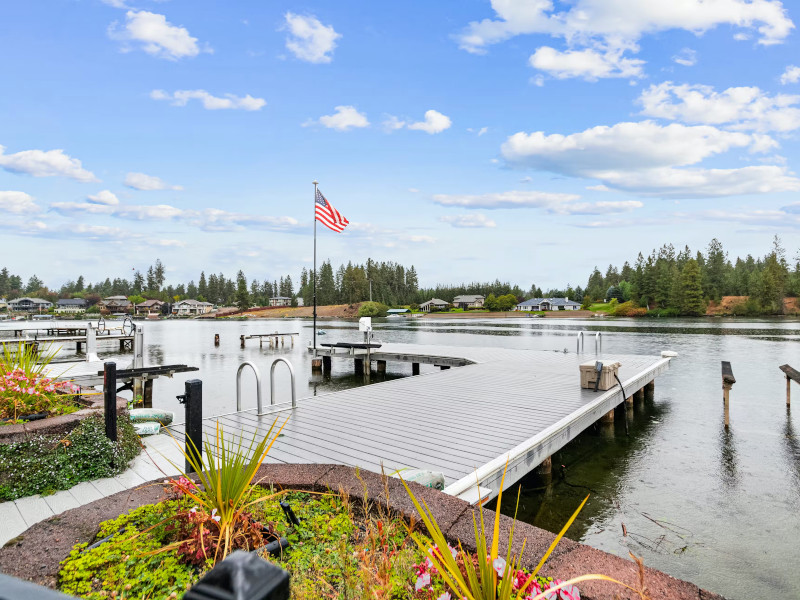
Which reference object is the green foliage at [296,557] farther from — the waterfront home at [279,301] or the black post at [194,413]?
the waterfront home at [279,301]

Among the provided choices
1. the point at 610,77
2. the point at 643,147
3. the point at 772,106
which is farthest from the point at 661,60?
the point at 772,106

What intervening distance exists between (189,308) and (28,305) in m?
33.6

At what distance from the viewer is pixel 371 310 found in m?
86.4

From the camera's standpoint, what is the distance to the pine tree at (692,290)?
218ft

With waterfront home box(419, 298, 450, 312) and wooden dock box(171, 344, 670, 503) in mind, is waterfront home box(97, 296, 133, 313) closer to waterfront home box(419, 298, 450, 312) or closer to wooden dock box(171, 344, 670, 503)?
waterfront home box(419, 298, 450, 312)

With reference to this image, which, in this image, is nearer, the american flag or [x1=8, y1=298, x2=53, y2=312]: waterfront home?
the american flag

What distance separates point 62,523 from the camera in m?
3.11

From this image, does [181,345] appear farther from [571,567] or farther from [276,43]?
[571,567]

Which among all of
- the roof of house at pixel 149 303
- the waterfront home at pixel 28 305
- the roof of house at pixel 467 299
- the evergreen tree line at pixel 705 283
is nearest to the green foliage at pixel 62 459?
the evergreen tree line at pixel 705 283

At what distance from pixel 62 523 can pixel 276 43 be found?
15.9 metres

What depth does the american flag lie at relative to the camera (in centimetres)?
1752

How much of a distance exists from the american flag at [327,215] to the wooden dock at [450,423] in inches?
332

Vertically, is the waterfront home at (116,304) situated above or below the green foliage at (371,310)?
above

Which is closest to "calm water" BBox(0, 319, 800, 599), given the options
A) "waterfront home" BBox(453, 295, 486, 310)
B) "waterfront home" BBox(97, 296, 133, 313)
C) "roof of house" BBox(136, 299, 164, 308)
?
"waterfront home" BBox(453, 295, 486, 310)
